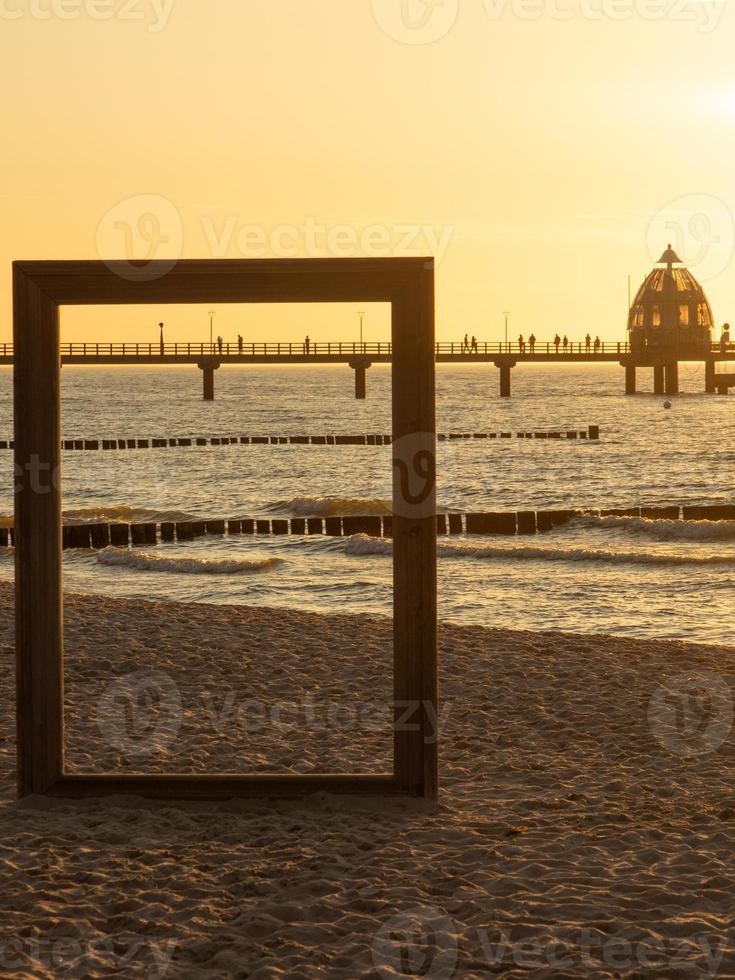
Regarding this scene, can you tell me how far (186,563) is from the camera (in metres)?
17.1

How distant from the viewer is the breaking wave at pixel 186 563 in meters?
16.8

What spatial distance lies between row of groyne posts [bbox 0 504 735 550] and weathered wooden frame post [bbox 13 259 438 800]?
14260mm

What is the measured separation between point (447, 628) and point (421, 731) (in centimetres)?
569

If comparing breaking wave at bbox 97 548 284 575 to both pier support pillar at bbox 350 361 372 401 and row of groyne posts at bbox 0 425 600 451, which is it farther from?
pier support pillar at bbox 350 361 372 401

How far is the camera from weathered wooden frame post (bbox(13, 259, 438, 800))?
5195mm

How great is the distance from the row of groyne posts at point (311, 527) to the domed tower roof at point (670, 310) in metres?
82.9

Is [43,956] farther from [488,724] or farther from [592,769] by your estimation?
[488,724]

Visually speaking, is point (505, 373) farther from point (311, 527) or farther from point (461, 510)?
point (311, 527)

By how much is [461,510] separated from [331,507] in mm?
3106

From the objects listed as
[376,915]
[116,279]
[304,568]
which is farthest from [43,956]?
[304,568]

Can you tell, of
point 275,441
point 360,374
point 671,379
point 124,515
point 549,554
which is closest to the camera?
point 549,554

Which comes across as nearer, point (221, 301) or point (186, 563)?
point (221, 301)

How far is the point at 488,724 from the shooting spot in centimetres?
752

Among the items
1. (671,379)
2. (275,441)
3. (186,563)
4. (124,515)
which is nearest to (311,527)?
(186,563)
